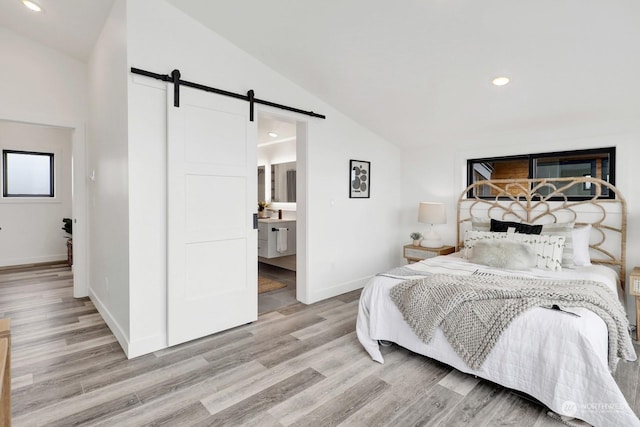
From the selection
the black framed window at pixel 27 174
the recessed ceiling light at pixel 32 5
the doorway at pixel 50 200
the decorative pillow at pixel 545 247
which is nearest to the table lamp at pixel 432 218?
the decorative pillow at pixel 545 247

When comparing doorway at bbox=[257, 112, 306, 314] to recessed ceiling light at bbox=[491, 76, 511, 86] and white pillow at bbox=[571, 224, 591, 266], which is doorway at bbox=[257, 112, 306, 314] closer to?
recessed ceiling light at bbox=[491, 76, 511, 86]

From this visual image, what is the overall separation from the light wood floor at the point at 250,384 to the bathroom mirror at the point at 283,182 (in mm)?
2887

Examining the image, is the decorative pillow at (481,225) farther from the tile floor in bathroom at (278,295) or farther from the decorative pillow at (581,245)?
the tile floor in bathroom at (278,295)

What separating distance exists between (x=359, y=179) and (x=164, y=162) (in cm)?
248

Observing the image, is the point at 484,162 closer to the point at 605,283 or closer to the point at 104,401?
the point at 605,283

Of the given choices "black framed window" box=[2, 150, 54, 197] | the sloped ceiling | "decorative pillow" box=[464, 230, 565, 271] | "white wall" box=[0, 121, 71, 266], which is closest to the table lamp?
"decorative pillow" box=[464, 230, 565, 271]

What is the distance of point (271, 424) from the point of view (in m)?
1.88

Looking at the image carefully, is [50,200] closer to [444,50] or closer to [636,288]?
[444,50]

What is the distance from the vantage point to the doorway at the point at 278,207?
4.96m

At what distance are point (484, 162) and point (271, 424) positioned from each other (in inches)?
154

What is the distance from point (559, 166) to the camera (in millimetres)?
3795

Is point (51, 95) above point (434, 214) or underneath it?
above

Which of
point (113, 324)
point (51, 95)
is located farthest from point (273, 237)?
point (51, 95)

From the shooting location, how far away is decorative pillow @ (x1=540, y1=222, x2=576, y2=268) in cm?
318
